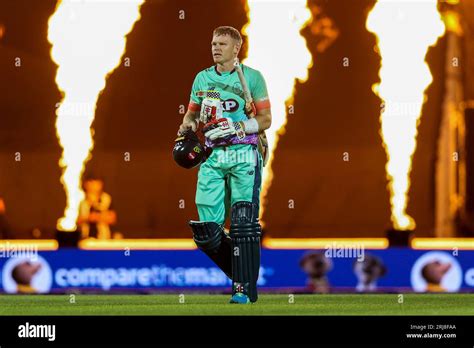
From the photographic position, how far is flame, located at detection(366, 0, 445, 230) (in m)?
22.4

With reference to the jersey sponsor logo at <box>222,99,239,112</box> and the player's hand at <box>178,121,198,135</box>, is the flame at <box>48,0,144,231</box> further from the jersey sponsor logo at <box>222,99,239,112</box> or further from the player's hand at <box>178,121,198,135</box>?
the jersey sponsor logo at <box>222,99,239,112</box>

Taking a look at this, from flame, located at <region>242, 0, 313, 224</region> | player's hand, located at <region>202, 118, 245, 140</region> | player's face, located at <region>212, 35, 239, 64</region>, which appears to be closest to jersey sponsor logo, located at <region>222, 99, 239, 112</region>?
player's hand, located at <region>202, 118, 245, 140</region>

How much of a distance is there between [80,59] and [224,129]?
39.0 feet

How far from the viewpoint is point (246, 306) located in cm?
1223

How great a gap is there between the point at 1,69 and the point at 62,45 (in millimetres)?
1219

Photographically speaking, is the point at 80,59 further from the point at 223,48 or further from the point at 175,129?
the point at 223,48

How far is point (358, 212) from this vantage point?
25.4 metres

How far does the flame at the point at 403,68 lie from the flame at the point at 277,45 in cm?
130

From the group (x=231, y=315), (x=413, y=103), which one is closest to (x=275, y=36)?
(x=413, y=103)

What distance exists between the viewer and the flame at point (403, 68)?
22.4m
